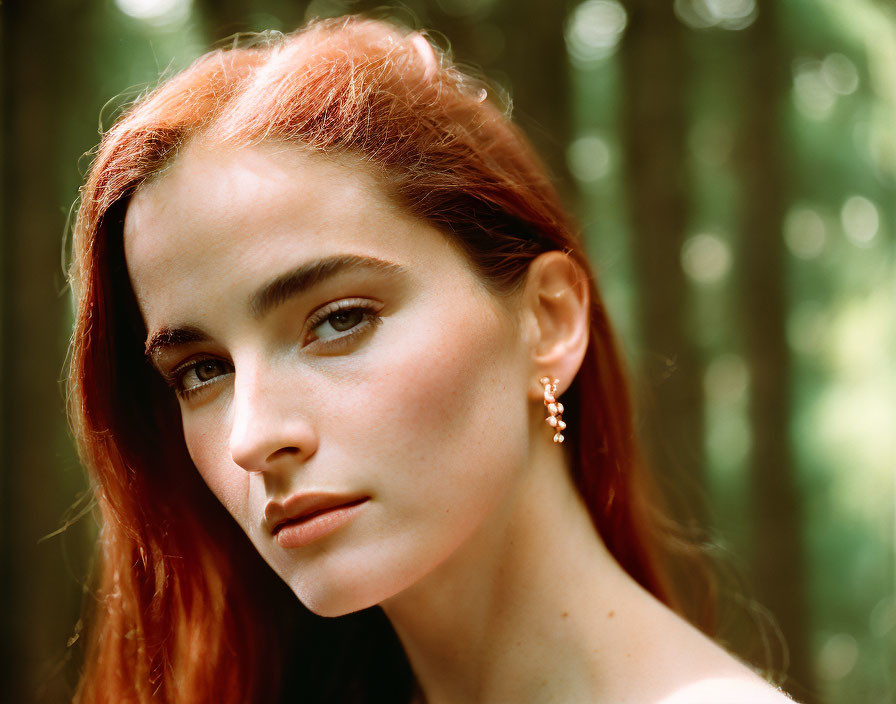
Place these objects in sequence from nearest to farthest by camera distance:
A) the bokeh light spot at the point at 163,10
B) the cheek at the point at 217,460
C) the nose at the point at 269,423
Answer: the nose at the point at 269,423 → the cheek at the point at 217,460 → the bokeh light spot at the point at 163,10

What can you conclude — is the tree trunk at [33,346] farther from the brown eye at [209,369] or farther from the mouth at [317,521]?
the mouth at [317,521]

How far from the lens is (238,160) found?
1.07 m

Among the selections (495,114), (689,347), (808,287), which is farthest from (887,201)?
(495,114)

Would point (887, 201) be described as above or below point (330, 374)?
below

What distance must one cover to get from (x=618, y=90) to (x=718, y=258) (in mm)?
550

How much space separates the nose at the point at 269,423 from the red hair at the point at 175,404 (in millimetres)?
302

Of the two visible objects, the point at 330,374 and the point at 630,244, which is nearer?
the point at 330,374

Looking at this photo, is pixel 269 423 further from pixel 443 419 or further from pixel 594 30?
pixel 594 30

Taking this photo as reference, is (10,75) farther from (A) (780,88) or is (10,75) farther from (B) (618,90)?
(A) (780,88)

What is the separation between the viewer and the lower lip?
39.4 inches

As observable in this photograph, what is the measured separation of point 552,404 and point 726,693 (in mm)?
434

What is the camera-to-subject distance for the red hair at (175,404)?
1130 millimetres

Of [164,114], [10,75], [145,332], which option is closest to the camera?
[164,114]

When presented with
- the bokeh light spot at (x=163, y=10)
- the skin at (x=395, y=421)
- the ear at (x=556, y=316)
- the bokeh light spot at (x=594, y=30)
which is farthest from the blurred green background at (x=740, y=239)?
the skin at (x=395, y=421)
